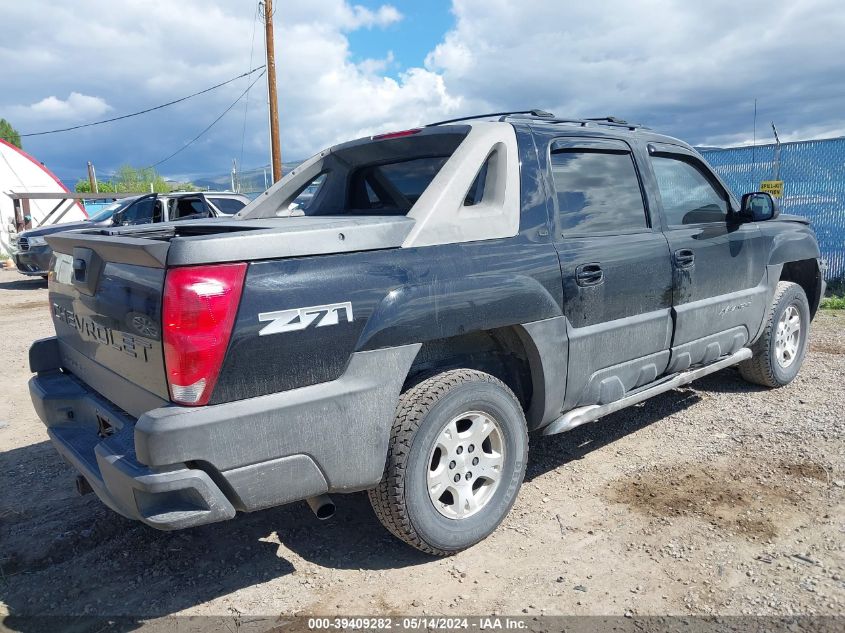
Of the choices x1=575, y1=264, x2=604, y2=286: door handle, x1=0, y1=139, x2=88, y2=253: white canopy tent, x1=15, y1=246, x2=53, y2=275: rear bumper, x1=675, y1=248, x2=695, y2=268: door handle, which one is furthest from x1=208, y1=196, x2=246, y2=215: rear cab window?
x1=0, y1=139, x2=88, y2=253: white canopy tent

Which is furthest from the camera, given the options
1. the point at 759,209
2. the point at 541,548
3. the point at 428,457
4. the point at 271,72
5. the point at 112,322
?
the point at 271,72

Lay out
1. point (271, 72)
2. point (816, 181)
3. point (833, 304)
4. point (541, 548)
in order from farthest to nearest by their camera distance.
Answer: point (271, 72) → point (816, 181) → point (833, 304) → point (541, 548)

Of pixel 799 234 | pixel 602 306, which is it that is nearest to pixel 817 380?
pixel 799 234

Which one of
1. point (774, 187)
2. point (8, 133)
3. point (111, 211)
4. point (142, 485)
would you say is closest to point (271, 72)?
point (111, 211)

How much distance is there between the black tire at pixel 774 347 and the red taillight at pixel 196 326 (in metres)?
4.20

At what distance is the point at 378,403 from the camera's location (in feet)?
8.15

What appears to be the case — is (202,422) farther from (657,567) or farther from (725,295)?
(725,295)

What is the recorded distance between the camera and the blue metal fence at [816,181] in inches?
377

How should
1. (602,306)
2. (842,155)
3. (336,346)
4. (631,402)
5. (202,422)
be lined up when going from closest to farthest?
(202,422), (336,346), (602,306), (631,402), (842,155)

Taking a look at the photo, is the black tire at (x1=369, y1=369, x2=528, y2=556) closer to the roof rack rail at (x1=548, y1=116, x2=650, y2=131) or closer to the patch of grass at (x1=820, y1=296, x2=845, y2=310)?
the roof rack rail at (x1=548, y1=116, x2=650, y2=131)

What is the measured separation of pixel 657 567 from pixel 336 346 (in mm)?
1739

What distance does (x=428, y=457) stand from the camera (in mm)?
2660

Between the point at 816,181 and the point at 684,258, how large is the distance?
7654 mm

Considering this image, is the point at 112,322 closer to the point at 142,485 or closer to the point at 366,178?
the point at 142,485
